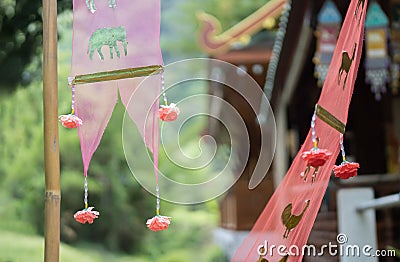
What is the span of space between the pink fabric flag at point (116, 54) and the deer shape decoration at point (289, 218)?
464mm

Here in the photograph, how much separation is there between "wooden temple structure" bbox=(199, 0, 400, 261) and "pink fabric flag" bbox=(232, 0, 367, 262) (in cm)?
146

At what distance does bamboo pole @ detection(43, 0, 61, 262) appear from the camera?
1.66 meters

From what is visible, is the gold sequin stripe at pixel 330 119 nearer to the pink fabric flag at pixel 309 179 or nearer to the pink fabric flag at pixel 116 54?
the pink fabric flag at pixel 309 179

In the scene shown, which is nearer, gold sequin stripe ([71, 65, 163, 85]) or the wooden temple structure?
gold sequin stripe ([71, 65, 163, 85])

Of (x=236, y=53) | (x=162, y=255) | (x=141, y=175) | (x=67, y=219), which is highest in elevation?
(x=236, y=53)

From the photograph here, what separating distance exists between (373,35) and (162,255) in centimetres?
766

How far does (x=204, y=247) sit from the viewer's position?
11.2 metres

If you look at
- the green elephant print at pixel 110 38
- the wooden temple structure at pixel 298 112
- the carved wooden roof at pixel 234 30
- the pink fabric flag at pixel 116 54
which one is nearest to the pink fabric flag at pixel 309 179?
the pink fabric flag at pixel 116 54

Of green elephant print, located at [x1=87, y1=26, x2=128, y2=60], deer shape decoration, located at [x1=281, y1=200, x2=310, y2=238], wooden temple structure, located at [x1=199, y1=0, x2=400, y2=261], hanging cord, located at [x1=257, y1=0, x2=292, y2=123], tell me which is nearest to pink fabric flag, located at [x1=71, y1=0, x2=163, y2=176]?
green elephant print, located at [x1=87, y1=26, x2=128, y2=60]

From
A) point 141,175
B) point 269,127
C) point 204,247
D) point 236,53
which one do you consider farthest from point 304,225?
point 204,247

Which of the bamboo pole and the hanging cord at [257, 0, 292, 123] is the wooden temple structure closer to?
the hanging cord at [257, 0, 292, 123]

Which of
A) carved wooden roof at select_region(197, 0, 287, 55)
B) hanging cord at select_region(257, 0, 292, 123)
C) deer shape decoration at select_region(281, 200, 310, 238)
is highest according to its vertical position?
carved wooden roof at select_region(197, 0, 287, 55)

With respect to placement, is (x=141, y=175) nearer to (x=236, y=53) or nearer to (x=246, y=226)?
(x=246, y=226)

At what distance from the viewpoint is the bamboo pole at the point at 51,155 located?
1657mm
